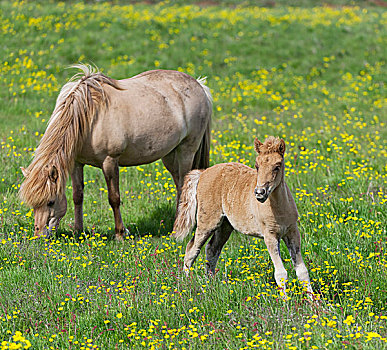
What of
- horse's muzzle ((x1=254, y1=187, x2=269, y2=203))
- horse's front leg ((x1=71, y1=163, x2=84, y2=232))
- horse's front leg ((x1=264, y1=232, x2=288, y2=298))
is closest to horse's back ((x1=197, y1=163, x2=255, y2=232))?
horse's front leg ((x1=264, y1=232, x2=288, y2=298))

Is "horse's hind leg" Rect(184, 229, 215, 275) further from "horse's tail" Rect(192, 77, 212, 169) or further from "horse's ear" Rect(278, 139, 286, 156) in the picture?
"horse's tail" Rect(192, 77, 212, 169)

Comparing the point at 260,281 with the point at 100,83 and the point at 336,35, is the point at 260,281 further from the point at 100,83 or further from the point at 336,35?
the point at 336,35

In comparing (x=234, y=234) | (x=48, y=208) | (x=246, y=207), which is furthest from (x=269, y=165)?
(x=48, y=208)

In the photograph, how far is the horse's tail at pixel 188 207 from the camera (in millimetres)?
5492

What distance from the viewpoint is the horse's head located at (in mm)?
6328

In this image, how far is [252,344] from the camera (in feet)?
12.3

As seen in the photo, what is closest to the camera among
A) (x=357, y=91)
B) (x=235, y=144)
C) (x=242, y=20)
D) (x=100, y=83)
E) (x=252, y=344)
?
(x=252, y=344)

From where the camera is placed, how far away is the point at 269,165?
14.0ft

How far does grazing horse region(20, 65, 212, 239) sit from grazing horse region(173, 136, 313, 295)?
1.71m

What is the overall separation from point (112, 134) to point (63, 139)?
25.9 inches

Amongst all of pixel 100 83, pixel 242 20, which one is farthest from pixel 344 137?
pixel 242 20

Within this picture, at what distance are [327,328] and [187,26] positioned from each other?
17.1 m

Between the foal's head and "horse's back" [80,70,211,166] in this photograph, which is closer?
the foal's head

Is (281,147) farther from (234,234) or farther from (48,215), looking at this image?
(48,215)
